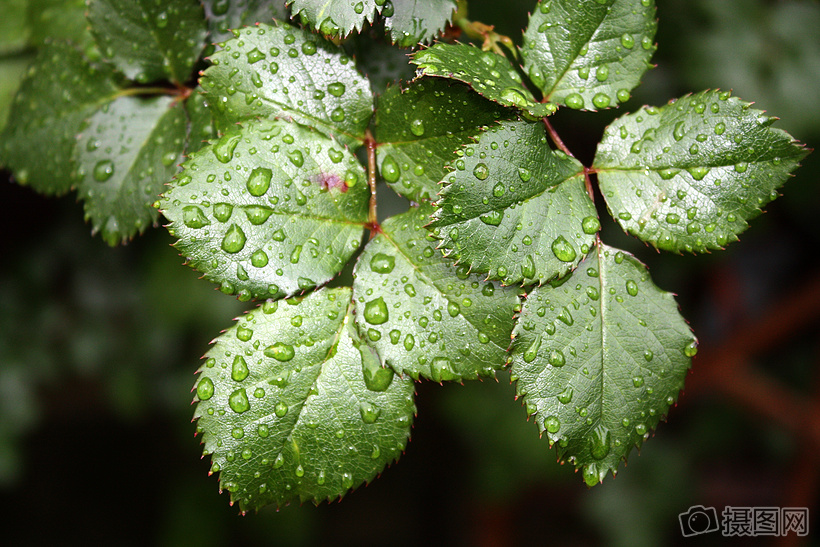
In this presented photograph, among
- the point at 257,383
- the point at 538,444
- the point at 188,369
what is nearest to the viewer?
the point at 257,383

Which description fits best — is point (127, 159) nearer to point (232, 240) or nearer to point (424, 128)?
point (232, 240)

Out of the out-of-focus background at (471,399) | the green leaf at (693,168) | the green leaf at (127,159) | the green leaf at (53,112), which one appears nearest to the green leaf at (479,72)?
the green leaf at (693,168)

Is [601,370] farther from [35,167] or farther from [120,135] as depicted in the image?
[35,167]

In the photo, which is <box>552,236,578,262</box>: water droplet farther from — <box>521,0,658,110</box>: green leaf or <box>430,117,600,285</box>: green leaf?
<box>521,0,658,110</box>: green leaf

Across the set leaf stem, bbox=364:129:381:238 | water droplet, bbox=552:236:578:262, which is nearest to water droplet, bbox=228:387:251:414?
leaf stem, bbox=364:129:381:238

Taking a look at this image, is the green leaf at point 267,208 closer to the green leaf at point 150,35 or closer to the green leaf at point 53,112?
the green leaf at point 150,35

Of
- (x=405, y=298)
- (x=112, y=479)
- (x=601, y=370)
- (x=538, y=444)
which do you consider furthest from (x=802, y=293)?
(x=112, y=479)

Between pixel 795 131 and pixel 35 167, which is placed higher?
pixel 795 131
